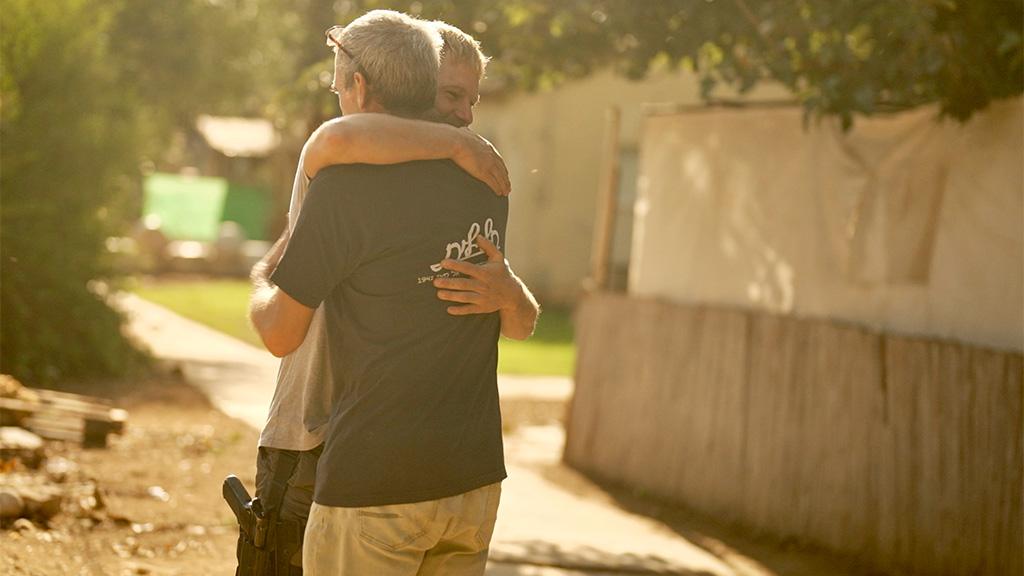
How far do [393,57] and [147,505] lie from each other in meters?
4.96

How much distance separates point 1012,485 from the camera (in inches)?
283

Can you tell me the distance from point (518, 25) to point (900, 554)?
3.92 m

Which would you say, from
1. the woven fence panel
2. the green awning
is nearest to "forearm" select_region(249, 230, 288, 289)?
the woven fence panel

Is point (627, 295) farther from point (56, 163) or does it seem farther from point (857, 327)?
point (56, 163)

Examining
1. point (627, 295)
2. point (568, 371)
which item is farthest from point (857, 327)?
point (568, 371)

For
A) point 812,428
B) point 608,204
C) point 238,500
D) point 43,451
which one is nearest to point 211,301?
point 608,204

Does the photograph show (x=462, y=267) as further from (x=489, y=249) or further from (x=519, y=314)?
(x=519, y=314)

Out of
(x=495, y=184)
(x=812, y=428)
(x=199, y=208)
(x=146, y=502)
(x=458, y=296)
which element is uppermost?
(x=495, y=184)

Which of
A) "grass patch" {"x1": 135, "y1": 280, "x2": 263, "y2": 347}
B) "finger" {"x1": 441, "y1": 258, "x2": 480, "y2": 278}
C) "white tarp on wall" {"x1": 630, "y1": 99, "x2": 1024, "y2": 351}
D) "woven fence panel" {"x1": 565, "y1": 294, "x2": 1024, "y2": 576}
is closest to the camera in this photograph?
"finger" {"x1": 441, "y1": 258, "x2": 480, "y2": 278}

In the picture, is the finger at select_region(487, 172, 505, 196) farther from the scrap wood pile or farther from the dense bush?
the dense bush

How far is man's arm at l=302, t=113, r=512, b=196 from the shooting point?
3205mm

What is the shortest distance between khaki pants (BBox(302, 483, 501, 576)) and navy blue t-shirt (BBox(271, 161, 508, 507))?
1.2 inches

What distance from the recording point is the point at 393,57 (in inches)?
127

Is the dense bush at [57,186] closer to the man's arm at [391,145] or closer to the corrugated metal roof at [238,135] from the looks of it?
the man's arm at [391,145]
